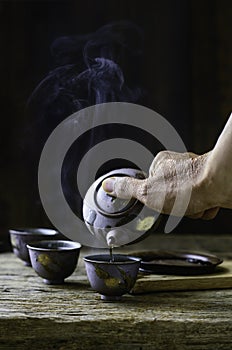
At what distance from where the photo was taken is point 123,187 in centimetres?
149

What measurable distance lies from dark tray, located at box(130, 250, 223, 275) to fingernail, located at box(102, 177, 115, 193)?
9.8 inches

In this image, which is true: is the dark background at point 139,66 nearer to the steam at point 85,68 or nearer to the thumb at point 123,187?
the steam at point 85,68

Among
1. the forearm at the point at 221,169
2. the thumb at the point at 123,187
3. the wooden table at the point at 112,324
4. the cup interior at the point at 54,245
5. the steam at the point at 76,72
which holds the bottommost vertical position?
the wooden table at the point at 112,324

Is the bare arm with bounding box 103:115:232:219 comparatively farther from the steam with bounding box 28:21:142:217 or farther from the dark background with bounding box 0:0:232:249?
the dark background with bounding box 0:0:232:249

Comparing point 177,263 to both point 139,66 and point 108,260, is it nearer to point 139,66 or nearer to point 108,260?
point 108,260

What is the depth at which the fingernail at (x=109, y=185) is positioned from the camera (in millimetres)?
1502

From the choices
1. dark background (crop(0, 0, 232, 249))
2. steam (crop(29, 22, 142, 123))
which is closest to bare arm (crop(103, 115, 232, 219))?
steam (crop(29, 22, 142, 123))

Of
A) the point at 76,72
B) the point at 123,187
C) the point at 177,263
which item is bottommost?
the point at 177,263

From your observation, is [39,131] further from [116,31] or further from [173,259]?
[173,259]

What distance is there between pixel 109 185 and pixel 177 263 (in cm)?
37

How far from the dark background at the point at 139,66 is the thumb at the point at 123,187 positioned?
1.37m

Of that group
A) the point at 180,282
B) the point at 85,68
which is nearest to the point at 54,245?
the point at 180,282

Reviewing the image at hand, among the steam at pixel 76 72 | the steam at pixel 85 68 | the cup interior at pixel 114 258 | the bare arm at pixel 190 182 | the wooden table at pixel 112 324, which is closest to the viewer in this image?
the wooden table at pixel 112 324

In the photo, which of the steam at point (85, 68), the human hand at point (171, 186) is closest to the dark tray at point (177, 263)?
the human hand at point (171, 186)
